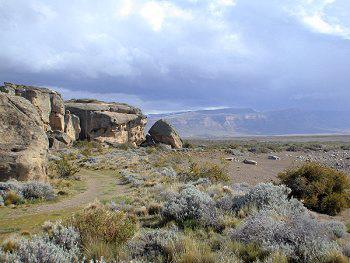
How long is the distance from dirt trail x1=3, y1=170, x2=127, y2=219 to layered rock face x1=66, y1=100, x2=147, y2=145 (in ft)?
94.2

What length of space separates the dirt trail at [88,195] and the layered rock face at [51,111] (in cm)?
1954

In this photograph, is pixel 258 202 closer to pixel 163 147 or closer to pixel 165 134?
pixel 163 147

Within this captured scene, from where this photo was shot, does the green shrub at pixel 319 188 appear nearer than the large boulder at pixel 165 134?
Yes

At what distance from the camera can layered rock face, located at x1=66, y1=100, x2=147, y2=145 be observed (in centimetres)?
5684

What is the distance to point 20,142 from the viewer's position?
19.2 m

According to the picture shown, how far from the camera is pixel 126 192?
63.5 ft

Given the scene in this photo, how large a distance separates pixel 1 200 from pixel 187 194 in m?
7.66

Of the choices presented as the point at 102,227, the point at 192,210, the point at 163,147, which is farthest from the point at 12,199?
the point at 163,147

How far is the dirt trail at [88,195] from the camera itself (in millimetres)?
14664

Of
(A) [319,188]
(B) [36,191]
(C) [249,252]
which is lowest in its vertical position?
(B) [36,191]

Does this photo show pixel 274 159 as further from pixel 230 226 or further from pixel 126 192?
pixel 230 226

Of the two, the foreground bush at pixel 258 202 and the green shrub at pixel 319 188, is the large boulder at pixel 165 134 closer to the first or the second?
the green shrub at pixel 319 188

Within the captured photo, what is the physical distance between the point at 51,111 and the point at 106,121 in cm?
1008

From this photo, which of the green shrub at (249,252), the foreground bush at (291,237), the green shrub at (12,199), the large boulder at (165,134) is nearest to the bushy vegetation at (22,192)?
the green shrub at (12,199)
